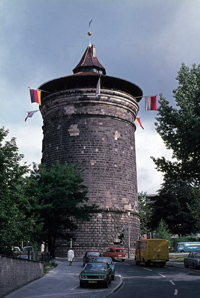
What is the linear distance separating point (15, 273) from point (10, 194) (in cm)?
509

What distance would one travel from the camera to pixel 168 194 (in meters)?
64.9

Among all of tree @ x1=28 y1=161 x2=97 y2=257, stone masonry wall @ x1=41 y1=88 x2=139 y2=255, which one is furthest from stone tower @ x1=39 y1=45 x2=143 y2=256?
tree @ x1=28 y1=161 x2=97 y2=257

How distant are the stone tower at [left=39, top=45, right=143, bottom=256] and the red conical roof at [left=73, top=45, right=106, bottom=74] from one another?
12.6ft

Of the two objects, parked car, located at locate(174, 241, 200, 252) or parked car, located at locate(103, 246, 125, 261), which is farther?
parked car, located at locate(174, 241, 200, 252)

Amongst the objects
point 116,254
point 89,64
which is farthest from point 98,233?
point 89,64

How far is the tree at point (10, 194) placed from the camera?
20688 millimetres

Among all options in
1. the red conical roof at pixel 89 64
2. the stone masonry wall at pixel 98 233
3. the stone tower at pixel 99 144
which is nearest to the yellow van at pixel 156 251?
the stone masonry wall at pixel 98 233

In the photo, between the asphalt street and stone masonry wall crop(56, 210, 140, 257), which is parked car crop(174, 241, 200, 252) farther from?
the asphalt street

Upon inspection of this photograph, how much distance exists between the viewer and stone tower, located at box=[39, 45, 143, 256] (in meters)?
41.7

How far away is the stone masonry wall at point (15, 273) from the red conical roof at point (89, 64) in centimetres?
3315

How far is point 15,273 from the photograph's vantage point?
668 inches

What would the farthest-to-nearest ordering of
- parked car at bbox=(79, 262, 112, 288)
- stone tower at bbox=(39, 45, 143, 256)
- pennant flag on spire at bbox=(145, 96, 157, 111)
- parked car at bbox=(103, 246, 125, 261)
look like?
stone tower at bbox=(39, 45, 143, 256)
pennant flag on spire at bbox=(145, 96, 157, 111)
parked car at bbox=(103, 246, 125, 261)
parked car at bbox=(79, 262, 112, 288)

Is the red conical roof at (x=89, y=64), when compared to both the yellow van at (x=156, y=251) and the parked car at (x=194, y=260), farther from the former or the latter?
the parked car at (x=194, y=260)

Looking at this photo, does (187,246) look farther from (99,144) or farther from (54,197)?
(54,197)
